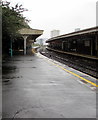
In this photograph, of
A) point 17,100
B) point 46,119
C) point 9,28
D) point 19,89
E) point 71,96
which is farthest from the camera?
point 9,28

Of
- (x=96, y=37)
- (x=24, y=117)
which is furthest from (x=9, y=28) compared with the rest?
(x=24, y=117)

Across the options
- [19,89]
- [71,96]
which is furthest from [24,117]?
[19,89]

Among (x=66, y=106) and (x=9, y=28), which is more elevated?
(x=9, y=28)

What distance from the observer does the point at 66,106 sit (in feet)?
15.5

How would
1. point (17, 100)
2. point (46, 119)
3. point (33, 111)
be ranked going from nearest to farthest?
point (46, 119), point (33, 111), point (17, 100)

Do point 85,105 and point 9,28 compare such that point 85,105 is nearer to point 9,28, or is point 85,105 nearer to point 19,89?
point 19,89

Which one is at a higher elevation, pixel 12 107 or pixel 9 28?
pixel 9 28

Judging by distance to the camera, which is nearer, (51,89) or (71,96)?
(71,96)

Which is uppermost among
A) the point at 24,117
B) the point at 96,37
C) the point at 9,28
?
the point at 9,28

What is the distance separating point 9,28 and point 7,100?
1247 centimetres

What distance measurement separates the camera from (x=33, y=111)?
4375 mm

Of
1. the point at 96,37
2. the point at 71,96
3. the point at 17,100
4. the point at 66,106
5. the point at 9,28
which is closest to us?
the point at 66,106

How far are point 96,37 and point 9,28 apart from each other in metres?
7.55

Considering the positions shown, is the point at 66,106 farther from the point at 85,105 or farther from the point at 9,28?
the point at 9,28
